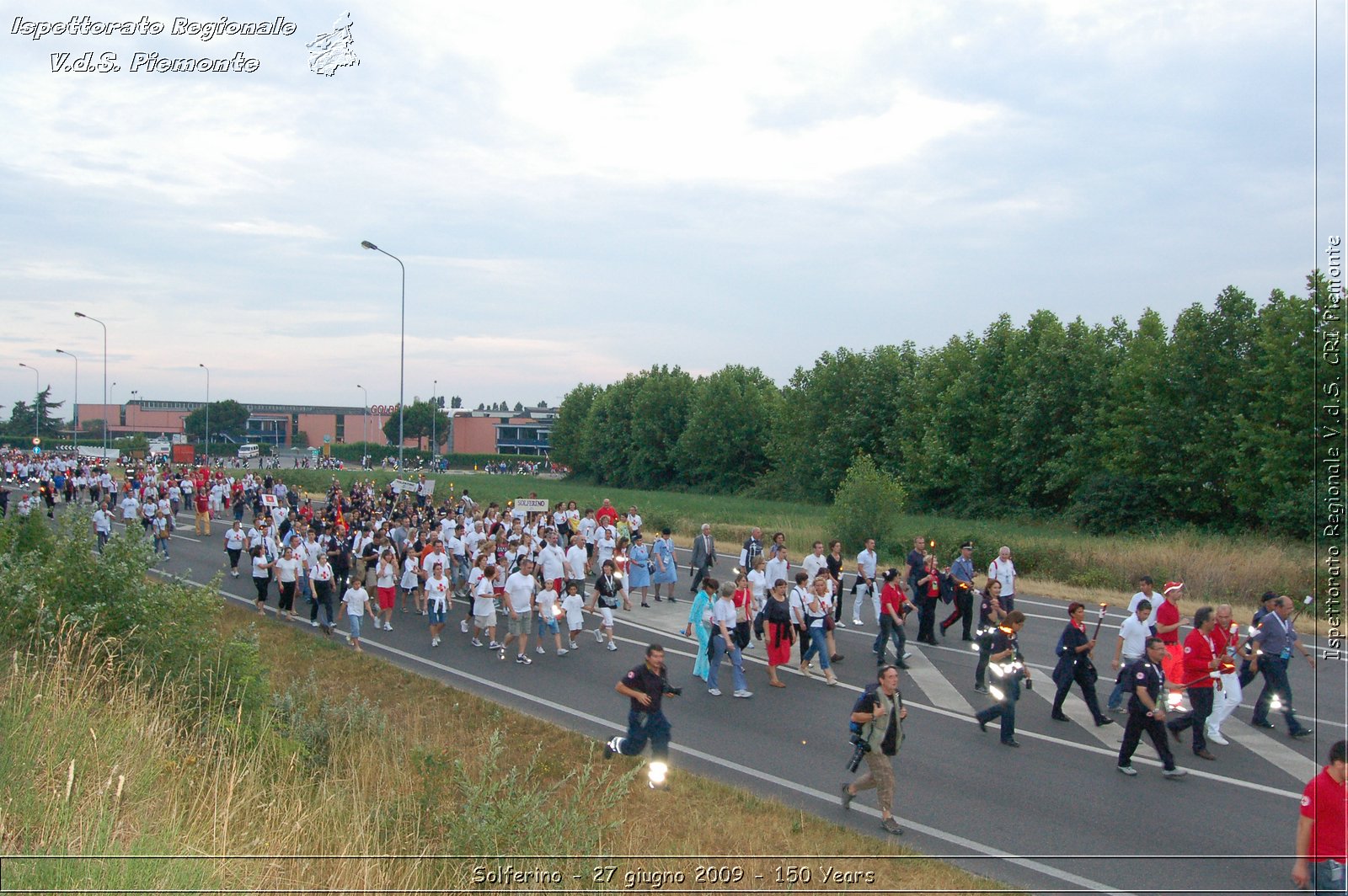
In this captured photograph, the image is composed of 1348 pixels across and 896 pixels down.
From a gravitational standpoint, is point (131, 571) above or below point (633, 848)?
above

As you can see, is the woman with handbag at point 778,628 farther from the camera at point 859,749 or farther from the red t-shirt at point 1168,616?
the red t-shirt at point 1168,616

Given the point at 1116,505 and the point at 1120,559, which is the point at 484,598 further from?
the point at 1116,505

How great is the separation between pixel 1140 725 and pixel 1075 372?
3995 centimetres

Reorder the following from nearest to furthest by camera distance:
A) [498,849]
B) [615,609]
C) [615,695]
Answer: [498,849], [615,695], [615,609]

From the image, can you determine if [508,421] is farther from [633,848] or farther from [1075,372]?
[633,848]

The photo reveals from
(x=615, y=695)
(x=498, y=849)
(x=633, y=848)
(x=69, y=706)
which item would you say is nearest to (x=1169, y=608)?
(x=615, y=695)

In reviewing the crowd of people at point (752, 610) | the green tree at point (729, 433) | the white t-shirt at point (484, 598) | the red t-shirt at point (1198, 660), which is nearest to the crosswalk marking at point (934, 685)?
the crowd of people at point (752, 610)

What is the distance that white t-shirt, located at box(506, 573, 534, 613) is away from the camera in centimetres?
1505

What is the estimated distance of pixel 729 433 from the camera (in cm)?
7231

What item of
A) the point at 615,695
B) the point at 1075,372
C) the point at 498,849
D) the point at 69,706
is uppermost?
the point at 1075,372

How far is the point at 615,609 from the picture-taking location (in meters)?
19.2

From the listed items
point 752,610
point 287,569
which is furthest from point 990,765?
point 287,569

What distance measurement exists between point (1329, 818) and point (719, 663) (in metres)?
7.93

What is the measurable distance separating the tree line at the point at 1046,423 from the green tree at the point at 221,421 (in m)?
73.7
